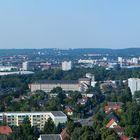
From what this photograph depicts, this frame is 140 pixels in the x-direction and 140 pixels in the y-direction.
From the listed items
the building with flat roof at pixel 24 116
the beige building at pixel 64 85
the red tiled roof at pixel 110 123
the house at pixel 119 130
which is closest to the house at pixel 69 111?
the building with flat roof at pixel 24 116

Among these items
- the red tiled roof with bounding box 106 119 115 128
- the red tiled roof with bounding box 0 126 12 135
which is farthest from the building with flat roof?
the red tiled roof with bounding box 106 119 115 128

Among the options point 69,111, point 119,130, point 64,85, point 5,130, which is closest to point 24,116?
point 69,111

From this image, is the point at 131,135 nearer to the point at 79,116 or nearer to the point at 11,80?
the point at 79,116

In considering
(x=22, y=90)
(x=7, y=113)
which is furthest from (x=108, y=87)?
(x=7, y=113)

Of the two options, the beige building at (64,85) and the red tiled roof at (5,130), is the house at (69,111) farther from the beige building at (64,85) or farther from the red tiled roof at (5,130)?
the beige building at (64,85)

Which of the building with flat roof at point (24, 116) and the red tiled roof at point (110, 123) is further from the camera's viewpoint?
the building with flat roof at point (24, 116)

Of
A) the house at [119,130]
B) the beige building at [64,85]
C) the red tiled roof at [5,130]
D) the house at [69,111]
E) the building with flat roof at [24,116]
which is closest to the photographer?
the house at [119,130]

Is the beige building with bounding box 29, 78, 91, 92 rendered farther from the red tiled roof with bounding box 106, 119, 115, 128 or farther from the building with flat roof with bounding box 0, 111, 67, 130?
the red tiled roof with bounding box 106, 119, 115, 128

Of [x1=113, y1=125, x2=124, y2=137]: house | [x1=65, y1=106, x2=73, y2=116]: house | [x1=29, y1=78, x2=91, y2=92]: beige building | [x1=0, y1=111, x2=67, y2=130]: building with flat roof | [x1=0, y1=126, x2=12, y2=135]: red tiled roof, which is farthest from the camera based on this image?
[x1=29, y1=78, x2=91, y2=92]: beige building

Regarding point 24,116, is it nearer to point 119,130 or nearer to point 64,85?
point 119,130

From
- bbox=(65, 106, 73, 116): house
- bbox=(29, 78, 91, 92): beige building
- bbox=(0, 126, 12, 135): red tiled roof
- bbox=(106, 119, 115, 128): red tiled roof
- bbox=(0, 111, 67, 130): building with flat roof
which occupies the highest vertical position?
bbox=(106, 119, 115, 128): red tiled roof

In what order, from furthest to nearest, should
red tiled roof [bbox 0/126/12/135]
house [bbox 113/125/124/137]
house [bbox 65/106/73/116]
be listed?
house [bbox 65/106/73/116] → red tiled roof [bbox 0/126/12/135] → house [bbox 113/125/124/137]

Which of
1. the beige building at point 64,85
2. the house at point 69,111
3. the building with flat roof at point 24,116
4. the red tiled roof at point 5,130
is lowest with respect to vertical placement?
the beige building at point 64,85
